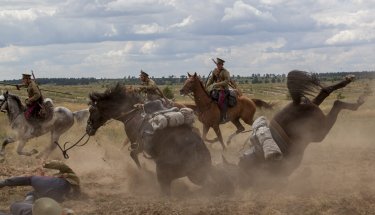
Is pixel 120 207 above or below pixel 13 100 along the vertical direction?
below

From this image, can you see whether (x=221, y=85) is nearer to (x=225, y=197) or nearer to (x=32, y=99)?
(x=32, y=99)

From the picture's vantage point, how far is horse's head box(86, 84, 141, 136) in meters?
10.7

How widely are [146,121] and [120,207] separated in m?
2.03

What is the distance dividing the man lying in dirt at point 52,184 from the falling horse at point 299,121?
3.15 m

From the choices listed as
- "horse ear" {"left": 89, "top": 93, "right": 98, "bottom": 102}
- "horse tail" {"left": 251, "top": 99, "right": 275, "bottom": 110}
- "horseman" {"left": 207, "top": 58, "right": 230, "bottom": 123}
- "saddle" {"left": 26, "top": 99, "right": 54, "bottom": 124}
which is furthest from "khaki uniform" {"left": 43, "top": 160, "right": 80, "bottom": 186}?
"horse tail" {"left": 251, "top": 99, "right": 275, "bottom": 110}

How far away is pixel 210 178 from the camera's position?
897cm

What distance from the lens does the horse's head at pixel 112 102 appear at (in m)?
10.7

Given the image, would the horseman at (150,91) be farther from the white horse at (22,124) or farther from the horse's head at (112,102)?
the white horse at (22,124)

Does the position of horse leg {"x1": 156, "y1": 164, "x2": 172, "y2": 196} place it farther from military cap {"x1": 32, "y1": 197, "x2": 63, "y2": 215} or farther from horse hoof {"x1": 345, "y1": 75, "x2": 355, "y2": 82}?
military cap {"x1": 32, "y1": 197, "x2": 63, "y2": 215}

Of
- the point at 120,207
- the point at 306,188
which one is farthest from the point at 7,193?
the point at 306,188

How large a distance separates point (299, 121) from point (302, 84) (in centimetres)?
63

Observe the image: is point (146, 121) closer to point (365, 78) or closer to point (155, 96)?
point (155, 96)

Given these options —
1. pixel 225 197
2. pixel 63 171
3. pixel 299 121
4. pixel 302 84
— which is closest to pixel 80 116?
pixel 63 171

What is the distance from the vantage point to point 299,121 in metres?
9.07
